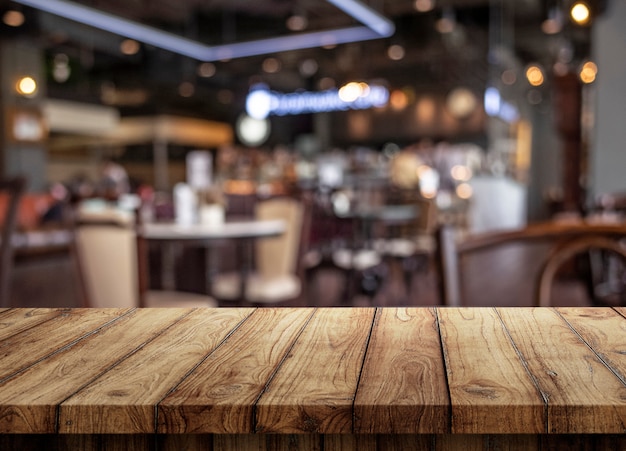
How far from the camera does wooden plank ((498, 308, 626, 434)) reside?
63 centimetres

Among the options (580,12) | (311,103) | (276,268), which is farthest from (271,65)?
(580,12)

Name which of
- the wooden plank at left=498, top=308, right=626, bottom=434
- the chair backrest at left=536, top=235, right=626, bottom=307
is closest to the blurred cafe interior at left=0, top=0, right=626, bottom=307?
the chair backrest at left=536, top=235, right=626, bottom=307

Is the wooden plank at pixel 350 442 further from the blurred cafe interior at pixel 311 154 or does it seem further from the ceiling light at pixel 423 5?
the ceiling light at pixel 423 5

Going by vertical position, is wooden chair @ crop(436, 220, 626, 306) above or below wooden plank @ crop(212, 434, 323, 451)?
above

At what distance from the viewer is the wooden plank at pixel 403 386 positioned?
0.63 m

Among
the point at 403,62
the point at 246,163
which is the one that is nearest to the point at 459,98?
the point at 403,62

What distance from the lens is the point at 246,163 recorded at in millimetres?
11391

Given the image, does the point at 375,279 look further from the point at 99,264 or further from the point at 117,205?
the point at 99,264

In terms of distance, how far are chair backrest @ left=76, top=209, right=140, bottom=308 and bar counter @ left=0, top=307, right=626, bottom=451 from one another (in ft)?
6.38

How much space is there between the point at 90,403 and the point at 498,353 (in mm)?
475

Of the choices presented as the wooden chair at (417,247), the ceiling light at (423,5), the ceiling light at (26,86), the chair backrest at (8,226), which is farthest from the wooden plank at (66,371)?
the ceiling light at (423,5)

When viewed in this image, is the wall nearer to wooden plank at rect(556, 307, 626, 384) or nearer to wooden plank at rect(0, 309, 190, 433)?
wooden plank at rect(556, 307, 626, 384)

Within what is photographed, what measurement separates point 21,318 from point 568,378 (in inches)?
32.3

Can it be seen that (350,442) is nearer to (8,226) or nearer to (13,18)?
(8,226)
